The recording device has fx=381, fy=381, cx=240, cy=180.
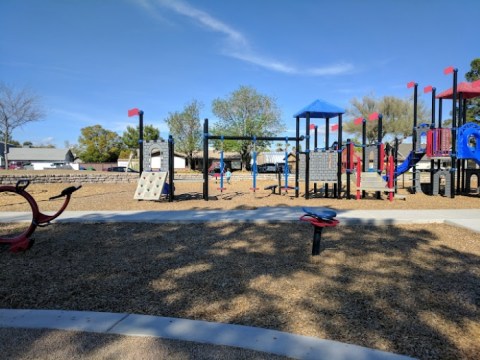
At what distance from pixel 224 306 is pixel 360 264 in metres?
2.24

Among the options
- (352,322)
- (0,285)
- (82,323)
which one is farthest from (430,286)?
(0,285)

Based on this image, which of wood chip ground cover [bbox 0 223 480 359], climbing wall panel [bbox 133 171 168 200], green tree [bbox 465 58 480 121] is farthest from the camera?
green tree [bbox 465 58 480 121]

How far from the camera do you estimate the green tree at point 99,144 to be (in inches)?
2677

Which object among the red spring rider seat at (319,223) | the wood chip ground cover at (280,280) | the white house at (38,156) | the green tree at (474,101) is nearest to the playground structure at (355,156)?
the wood chip ground cover at (280,280)

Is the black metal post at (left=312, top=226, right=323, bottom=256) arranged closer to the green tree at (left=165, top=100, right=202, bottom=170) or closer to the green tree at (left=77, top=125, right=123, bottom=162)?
the green tree at (left=165, top=100, right=202, bottom=170)

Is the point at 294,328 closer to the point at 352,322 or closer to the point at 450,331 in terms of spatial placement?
the point at 352,322

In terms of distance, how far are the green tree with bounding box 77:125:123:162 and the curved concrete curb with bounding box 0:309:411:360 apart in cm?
6880

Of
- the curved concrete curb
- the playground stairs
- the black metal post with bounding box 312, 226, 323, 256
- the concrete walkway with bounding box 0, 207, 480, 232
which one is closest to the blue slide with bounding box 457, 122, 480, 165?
the playground stairs

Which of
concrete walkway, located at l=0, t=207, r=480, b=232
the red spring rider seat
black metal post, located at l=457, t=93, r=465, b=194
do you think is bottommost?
concrete walkway, located at l=0, t=207, r=480, b=232

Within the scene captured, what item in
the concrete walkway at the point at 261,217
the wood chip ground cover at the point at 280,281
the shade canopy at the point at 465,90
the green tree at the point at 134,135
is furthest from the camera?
the green tree at the point at 134,135

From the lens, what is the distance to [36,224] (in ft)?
18.9

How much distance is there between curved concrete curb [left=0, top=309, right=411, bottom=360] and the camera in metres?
2.72

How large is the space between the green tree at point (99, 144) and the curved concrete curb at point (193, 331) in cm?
6880

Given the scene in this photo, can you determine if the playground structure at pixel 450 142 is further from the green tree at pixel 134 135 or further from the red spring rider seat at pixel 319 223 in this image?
the green tree at pixel 134 135
